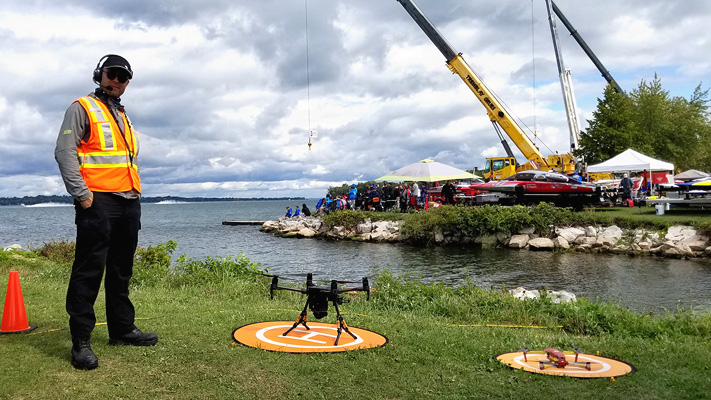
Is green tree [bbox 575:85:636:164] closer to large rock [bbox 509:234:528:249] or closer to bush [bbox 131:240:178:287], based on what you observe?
large rock [bbox 509:234:528:249]

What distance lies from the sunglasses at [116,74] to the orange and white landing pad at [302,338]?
274 centimetres

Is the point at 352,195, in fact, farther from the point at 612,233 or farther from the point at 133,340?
the point at 133,340

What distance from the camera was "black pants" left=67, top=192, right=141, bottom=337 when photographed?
185 inches

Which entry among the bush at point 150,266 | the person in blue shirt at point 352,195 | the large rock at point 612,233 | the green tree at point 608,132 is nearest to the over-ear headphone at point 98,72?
the bush at point 150,266

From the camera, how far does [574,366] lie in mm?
5176

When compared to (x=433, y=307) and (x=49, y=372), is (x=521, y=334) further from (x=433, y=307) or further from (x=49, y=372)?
(x=49, y=372)

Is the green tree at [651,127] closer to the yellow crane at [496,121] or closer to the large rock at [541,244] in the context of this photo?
the yellow crane at [496,121]

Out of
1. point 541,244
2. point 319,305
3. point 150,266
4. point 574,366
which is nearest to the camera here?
point 574,366

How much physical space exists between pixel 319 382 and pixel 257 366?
623mm

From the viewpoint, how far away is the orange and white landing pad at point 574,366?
4898 millimetres

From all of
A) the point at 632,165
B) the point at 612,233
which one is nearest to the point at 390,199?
the point at 632,165

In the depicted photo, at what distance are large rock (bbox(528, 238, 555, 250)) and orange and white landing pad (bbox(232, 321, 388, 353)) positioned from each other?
19.8 metres

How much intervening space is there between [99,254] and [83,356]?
33.4 inches

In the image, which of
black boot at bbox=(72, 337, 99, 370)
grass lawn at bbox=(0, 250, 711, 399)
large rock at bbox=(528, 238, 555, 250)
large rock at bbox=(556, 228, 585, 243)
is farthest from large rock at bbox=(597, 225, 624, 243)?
black boot at bbox=(72, 337, 99, 370)
